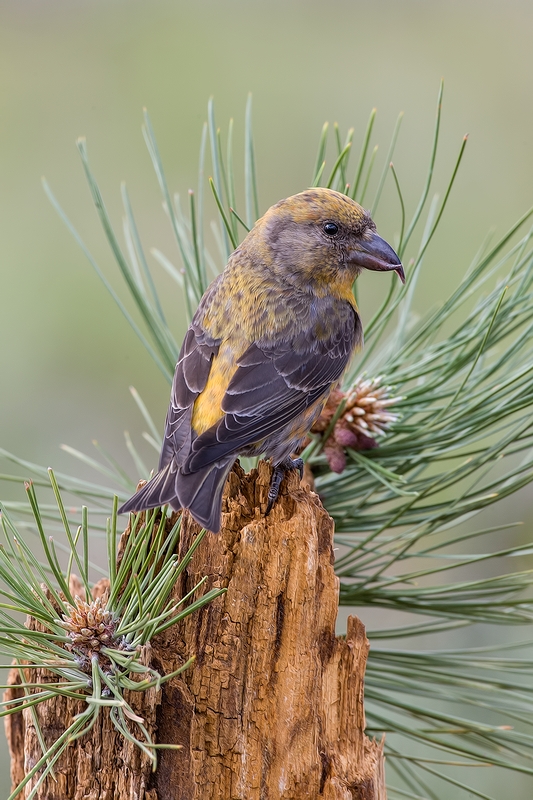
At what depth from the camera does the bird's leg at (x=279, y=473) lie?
2.05 metres

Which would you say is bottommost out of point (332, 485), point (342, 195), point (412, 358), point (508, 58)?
point (332, 485)

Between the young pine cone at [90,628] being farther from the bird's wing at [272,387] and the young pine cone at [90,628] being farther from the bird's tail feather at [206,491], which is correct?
the bird's wing at [272,387]

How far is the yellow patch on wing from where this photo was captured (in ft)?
8.68

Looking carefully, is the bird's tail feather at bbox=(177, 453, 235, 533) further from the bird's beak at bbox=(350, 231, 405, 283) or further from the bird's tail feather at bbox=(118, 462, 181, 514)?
the bird's beak at bbox=(350, 231, 405, 283)

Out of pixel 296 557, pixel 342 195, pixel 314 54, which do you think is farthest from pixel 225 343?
pixel 314 54

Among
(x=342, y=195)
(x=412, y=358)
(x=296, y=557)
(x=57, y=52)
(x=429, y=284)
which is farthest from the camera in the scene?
(x=57, y=52)

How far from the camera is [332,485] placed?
8.33 ft

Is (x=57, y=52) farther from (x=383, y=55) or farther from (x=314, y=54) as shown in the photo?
(x=383, y=55)

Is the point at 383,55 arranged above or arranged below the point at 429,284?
above

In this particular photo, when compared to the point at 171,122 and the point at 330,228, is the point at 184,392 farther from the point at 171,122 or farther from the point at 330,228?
the point at 171,122

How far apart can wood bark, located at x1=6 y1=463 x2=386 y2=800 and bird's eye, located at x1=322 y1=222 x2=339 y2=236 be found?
4.63 ft

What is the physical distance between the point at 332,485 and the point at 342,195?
949 millimetres

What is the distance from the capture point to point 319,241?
3066 millimetres

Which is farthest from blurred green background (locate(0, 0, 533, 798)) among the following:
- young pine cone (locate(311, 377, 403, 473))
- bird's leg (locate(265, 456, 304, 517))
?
young pine cone (locate(311, 377, 403, 473))
